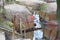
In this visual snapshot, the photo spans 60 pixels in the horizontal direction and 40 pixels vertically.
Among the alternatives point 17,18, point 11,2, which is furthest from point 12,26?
point 11,2

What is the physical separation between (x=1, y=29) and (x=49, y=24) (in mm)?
366

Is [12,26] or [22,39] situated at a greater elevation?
[12,26]

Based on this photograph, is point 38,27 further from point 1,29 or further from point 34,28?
point 1,29

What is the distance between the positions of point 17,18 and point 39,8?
0.58ft

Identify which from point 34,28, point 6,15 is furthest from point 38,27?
point 6,15

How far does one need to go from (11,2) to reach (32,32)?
267mm

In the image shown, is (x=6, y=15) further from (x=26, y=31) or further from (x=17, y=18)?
(x=26, y=31)

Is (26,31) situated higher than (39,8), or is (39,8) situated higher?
(39,8)

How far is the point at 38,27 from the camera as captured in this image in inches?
39.2

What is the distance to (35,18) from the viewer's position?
100 cm

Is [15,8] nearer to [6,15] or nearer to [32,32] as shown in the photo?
[6,15]

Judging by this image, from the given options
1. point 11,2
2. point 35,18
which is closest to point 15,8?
point 11,2

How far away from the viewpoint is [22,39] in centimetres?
103

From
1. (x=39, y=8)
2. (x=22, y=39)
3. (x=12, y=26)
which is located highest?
(x=39, y=8)
